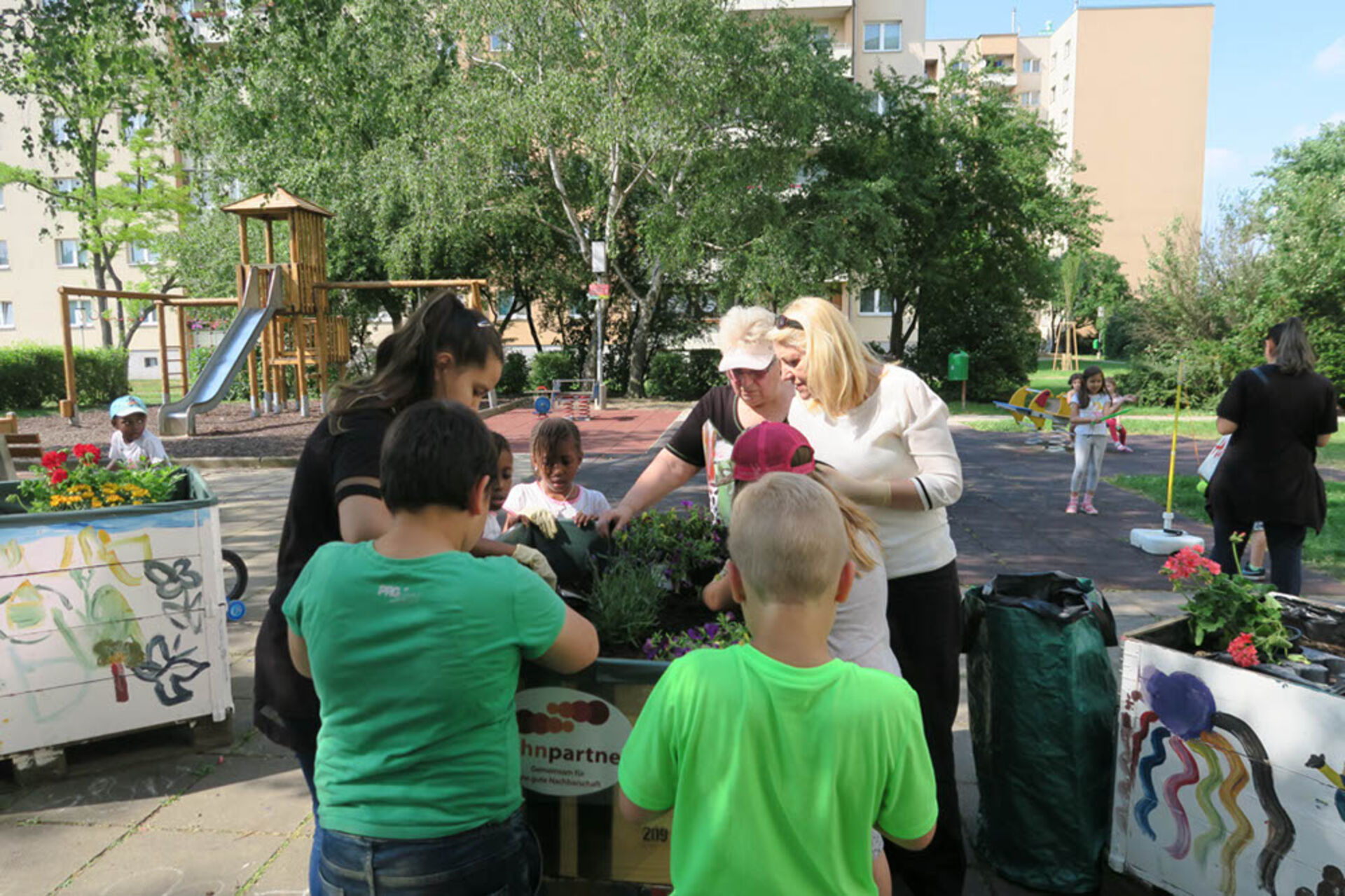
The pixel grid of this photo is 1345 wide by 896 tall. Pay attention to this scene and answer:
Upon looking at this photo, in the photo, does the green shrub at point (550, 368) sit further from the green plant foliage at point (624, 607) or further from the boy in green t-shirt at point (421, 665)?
the boy in green t-shirt at point (421, 665)

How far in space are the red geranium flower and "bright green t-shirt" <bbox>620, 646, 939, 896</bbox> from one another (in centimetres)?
158

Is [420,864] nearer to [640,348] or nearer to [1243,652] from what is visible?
[1243,652]

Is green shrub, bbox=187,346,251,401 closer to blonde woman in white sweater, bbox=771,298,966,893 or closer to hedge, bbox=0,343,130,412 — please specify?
hedge, bbox=0,343,130,412

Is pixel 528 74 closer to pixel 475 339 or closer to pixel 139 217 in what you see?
pixel 139 217

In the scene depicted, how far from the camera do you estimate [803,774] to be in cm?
138

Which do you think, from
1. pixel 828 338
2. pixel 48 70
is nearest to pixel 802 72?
pixel 48 70

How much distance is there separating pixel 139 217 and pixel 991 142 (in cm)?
2690

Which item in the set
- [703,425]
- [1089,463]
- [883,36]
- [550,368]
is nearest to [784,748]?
[703,425]

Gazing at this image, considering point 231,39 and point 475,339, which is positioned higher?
point 231,39

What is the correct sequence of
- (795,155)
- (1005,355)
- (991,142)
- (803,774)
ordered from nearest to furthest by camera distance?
(803,774)
(795,155)
(991,142)
(1005,355)

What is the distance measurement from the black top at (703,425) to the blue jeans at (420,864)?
1969 mm

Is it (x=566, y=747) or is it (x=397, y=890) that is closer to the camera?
(x=397, y=890)

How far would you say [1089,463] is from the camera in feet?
30.8

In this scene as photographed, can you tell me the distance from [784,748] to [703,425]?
2235 mm
